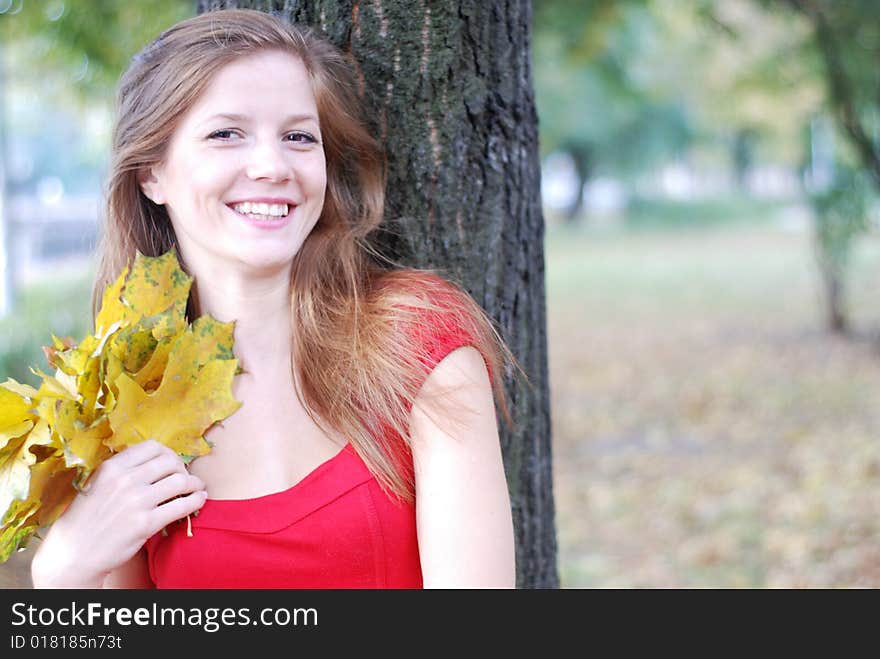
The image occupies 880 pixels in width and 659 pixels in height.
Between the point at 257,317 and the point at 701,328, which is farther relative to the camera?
the point at 701,328

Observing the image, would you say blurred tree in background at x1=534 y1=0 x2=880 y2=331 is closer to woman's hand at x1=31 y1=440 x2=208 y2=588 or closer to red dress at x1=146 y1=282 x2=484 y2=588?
red dress at x1=146 y1=282 x2=484 y2=588

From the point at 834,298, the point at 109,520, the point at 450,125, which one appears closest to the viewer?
the point at 109,520

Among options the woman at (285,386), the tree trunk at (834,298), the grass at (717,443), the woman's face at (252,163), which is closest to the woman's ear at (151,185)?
the woman at (285,386)

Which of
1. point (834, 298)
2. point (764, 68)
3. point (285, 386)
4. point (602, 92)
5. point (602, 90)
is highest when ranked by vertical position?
point (602, 92)

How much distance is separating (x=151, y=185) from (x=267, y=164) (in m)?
0.36

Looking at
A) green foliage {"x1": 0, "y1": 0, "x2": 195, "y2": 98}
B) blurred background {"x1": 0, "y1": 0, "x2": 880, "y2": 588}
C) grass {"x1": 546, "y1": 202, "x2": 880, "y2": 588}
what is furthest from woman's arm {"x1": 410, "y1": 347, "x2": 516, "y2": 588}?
green foliage {"x1": 0, "y1": 0, "x2": 195, "y2": 98}

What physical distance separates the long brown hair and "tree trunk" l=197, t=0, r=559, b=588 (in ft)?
0.30

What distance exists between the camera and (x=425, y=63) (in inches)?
88.3

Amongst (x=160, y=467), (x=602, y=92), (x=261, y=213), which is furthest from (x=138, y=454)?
(x=602, y=92)

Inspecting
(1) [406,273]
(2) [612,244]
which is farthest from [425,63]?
(2) [612,244]

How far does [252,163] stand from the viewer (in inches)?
73.0

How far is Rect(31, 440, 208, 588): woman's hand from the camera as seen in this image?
175 cm

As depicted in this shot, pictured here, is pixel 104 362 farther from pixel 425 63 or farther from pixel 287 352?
pixel 425 63

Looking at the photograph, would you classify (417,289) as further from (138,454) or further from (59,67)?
(59,67)
